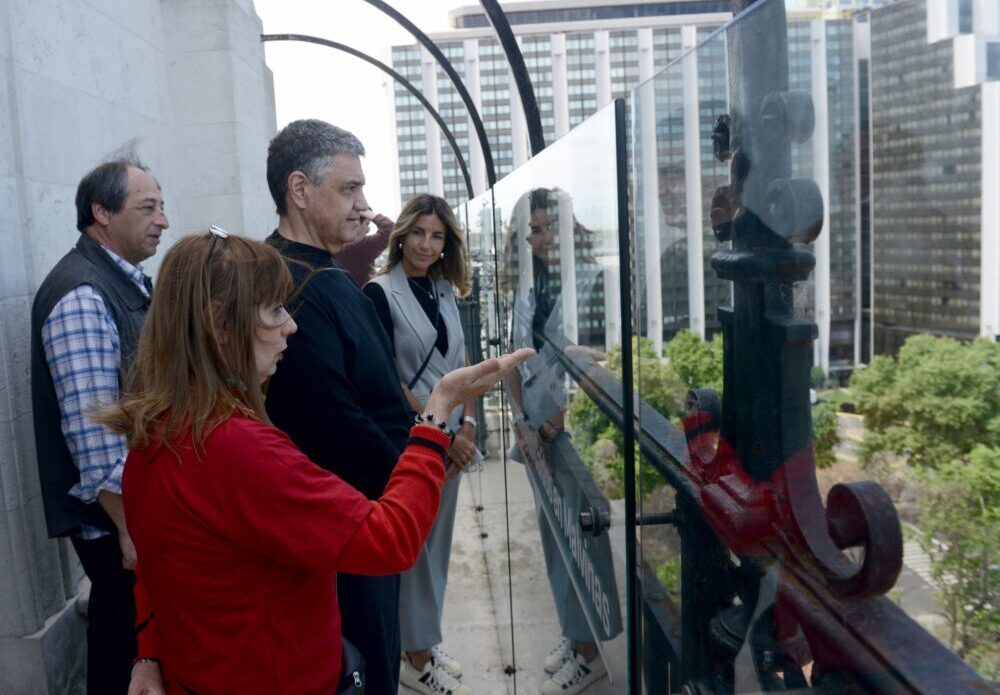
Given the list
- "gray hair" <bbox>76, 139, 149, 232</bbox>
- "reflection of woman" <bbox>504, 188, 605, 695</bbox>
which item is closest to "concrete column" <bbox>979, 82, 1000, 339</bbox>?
"reflection of woman" <bbox>504, 188, 605, 695</bbox>

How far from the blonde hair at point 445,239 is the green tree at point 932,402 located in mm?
3076

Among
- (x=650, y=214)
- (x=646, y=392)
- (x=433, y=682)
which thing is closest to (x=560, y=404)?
(x=646, y=392)

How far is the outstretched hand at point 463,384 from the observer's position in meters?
1.77

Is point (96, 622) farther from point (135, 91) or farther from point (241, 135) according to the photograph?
point (241, 135)

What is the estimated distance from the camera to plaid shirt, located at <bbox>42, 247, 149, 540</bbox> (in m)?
2.77

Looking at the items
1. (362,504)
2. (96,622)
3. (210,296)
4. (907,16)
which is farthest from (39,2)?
(907,16)

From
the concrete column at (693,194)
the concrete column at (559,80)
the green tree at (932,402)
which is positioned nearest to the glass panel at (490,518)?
the concrete column at (693,194)

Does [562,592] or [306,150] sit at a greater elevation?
[306,150]

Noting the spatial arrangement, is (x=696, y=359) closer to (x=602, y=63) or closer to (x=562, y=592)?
(x=562, y=592)

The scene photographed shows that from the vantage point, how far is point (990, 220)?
2.54ft

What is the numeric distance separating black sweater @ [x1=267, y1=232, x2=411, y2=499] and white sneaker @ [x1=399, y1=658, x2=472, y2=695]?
162cm

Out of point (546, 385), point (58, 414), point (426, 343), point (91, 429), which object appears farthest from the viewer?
point (426, 343)

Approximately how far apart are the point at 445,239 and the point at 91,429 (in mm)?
1739

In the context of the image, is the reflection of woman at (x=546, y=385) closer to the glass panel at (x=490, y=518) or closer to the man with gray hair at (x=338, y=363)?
the man with gray hair at (x=338, y=363)
